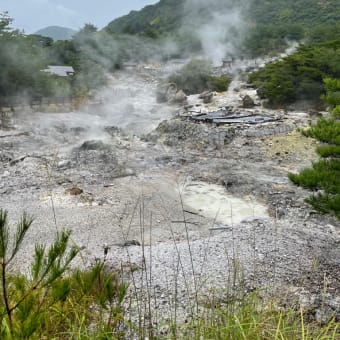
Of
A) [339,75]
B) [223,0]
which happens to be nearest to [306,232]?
[339,75]

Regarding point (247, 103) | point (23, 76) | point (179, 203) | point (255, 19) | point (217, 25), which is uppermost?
point (255, 19)

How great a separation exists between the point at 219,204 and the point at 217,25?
40.8 m

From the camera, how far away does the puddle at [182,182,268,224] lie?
799cm

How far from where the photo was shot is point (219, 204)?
863 centimetres

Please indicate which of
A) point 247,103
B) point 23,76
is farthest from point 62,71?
point 247,103

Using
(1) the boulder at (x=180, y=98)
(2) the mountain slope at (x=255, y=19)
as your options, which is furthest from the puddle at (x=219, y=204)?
(2) the mountain slope at (x=255, y=19)

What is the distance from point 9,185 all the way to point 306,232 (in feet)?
21.8

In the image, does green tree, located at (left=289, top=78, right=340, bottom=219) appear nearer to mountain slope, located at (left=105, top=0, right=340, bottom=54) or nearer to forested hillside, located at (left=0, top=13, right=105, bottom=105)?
forested hillside, located at (left=0, top=13, right=105, bottom=105)

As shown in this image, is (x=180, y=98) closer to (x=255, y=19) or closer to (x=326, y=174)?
(x=326, y=174)

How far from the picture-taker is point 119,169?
1066 cm

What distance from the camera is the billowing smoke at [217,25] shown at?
127ft

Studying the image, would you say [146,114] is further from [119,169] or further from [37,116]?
[119,169]

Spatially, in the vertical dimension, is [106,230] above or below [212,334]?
below

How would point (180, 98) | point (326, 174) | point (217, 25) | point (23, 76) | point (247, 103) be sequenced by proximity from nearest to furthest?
point (326, 174)
point (23, 76)
point (247, 103)
point (180, 98)
point (217, 25)
